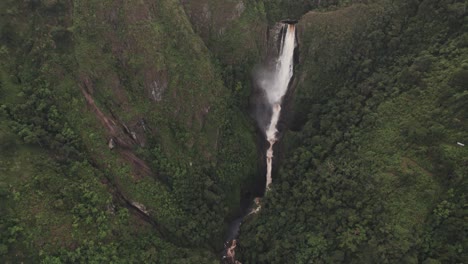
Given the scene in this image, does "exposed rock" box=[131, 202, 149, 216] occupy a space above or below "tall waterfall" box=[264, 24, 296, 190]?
below

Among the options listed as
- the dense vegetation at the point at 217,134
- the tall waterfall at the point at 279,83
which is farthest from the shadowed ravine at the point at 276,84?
the dense vegetation at the point at 217,134

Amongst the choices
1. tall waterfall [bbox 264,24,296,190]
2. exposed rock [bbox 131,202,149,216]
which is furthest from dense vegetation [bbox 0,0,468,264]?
tall waterfall [bbox 264,24,296,190]

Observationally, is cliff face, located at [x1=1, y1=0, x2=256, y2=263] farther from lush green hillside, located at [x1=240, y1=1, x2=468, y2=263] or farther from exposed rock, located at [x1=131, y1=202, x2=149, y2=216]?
lush green hillside, located at [x1=240, y1=1, x2=468, y2=263]

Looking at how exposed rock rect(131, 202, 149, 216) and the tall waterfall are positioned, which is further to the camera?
the tall waterfall

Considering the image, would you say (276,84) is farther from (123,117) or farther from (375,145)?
(123,117)

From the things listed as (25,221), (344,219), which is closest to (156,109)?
(25,221)

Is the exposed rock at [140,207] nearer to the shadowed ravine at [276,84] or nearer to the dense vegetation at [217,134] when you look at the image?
the dense vegetation at [217,134]
